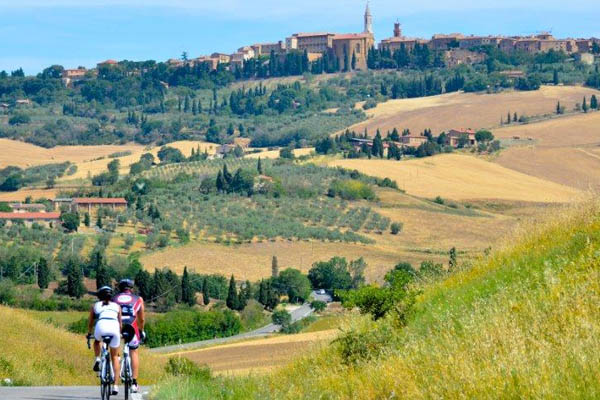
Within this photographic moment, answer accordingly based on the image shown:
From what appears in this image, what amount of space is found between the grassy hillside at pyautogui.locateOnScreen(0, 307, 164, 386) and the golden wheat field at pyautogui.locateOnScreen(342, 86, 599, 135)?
138 m

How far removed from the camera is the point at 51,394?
52.6 feet

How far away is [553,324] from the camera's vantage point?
1220cm

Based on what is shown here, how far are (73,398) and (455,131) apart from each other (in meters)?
140

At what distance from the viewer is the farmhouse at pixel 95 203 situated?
110m

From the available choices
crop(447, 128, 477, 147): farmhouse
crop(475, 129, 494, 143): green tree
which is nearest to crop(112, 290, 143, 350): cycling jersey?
crop(475, 129, 494, 143): green tree

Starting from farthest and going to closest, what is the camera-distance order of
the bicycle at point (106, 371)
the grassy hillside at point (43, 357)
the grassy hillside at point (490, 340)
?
the grassy hillside at point (43, 357) < the bicycle at point (106, 371) < the grassy hillside at point (490, 340)

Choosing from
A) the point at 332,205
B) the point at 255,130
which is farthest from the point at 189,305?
the point at 255,130

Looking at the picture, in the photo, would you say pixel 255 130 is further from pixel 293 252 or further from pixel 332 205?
pixel 293 252

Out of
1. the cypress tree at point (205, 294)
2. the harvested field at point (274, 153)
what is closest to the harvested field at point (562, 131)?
the harvested field at point (274, 153)

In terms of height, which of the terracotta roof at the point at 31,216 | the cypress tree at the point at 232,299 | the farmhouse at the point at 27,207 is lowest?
the farmhouse at the point at 27,207

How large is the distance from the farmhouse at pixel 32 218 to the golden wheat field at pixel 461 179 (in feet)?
110

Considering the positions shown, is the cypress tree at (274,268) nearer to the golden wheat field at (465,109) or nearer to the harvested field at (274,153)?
the harvested field at (274,153)

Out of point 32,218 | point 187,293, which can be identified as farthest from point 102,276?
point 32,218

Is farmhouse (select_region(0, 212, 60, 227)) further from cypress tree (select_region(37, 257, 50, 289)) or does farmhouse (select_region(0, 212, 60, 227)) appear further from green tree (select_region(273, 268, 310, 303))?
cypress tree (select_region(37, 257, 50, 289))
